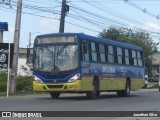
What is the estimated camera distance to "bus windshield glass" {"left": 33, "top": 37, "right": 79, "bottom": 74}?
2503cm

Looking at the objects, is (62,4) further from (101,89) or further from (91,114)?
(91,114)

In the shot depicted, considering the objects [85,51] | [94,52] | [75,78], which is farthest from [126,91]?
[75,78]

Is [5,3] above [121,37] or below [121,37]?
below

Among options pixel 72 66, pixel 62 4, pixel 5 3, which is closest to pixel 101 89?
pixel 72 66

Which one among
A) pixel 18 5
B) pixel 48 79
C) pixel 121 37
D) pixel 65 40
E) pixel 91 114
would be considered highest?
pixel 121 37

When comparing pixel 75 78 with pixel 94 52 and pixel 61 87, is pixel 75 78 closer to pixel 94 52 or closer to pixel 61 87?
pixel 61 87

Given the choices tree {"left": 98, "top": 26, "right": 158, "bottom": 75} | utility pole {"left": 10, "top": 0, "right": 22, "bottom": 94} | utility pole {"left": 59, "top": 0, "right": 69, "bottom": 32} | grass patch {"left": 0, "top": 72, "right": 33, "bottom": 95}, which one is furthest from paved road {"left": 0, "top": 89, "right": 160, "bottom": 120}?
tree {"left": 98, "top": 26, "right": 158, "bottom": 75}

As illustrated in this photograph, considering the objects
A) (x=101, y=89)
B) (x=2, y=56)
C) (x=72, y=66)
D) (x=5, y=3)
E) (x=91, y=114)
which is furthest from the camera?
(x=5, y=3)

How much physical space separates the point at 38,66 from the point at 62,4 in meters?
15.3

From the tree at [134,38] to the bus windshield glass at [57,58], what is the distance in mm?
60744

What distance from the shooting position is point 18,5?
104 ft

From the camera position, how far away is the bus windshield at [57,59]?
25.0 metres

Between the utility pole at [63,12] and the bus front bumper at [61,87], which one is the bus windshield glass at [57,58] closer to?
the bus front bumper at [61,87]

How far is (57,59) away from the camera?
25188 millimetres
